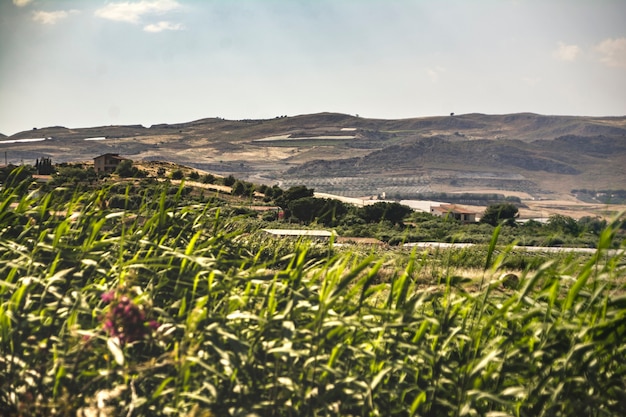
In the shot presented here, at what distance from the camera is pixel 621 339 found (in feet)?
12.9

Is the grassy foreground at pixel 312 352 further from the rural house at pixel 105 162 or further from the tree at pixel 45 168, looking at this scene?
the rural house at pixel 105 162

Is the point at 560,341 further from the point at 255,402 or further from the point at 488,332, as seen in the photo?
the point at 255,402

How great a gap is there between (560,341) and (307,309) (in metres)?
1.41

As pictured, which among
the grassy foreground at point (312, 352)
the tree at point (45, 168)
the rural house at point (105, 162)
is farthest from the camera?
the rural house at point (105, 162)

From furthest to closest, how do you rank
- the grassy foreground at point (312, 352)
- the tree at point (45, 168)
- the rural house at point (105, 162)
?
the rural house at point (105, 162) < the tree at point (45, 168) < the grassy foreground at point (312, 352)

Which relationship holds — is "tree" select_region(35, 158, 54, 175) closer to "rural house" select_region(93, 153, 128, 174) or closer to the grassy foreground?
"rural house" select_region(93, 153, 128, 174)

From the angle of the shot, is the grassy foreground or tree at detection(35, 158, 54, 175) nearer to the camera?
the grassy foreground

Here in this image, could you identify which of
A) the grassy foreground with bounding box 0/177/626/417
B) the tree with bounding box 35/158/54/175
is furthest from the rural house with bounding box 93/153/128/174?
the grassy foreground with bounding box 0/177/626/417

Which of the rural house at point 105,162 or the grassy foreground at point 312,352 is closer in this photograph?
the grassy foreground at point 312,352

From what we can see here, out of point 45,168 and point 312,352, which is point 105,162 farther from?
point 312,352

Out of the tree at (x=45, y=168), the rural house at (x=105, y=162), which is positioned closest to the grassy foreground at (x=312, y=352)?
the tree at (x=45, y=168)

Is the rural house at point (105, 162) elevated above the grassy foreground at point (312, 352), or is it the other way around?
the grassy foreground at point (312, 352)

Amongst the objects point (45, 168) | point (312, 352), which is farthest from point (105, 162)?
point (312, 352)

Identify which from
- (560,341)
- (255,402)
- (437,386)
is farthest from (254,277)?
(560,341)
